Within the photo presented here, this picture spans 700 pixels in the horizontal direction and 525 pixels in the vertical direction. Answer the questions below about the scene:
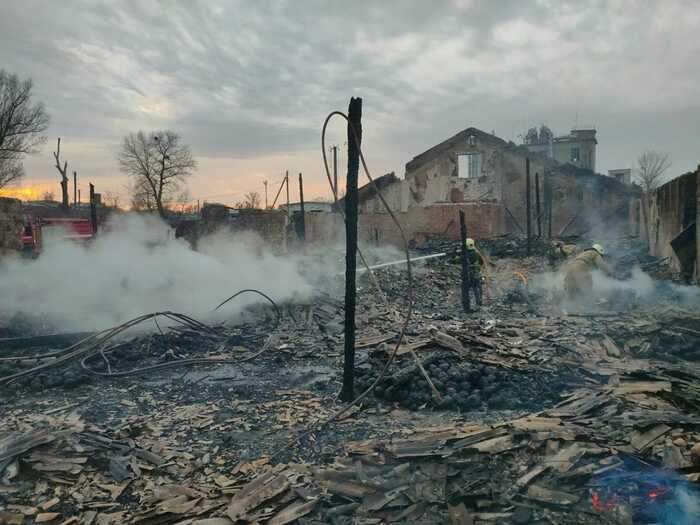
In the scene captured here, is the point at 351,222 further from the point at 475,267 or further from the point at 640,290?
the point at 640,290

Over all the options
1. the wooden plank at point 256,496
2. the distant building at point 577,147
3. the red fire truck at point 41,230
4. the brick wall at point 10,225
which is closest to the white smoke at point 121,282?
the brick wall at point 10,225

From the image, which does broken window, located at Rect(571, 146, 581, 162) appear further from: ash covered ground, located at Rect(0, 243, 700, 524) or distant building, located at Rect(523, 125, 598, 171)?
ash covered ground, located at Rect(0, 243, 700, 524)

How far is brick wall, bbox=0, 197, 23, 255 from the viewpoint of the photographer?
10602mm

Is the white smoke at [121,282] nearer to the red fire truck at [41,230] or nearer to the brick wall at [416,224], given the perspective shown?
the red fire truck at [41,230]

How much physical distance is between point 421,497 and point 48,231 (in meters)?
17.6

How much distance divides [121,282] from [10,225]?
3115 millimetres

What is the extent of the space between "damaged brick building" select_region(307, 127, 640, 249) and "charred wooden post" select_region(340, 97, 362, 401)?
19.4 m

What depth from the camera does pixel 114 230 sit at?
1261 centimetres

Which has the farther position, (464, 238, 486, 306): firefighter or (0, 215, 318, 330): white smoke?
(464, 238, 486, 306): firefighter

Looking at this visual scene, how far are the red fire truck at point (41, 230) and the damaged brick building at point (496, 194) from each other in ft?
35.8

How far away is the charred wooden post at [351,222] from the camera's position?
18.5ft

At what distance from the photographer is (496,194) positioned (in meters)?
31.1

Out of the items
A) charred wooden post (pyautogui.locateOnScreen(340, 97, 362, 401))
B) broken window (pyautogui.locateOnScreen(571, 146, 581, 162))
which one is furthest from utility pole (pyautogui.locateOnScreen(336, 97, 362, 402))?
broken window (pyautogui.locateOnScreen(571, 146, 581, 162))

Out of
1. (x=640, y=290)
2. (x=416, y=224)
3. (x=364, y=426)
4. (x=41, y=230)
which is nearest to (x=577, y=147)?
(x=416, y=224)
